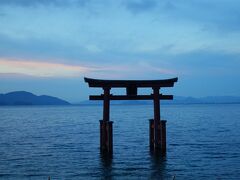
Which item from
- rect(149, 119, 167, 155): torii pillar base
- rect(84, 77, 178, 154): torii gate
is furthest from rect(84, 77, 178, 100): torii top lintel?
rect(149, 119, 167, 155): torii pillar base

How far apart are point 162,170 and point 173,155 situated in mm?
5370

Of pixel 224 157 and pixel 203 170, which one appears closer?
pixel 203 170

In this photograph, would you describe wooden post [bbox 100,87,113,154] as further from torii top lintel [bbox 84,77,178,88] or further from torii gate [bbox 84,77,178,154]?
torii top lintel [bbox 84,77,178,88]

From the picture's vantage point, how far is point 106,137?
81.3 feet

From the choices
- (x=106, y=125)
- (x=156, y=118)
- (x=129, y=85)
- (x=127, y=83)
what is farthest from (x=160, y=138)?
(x=127, y=83)

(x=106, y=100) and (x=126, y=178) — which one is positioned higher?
(x=106, y=100)

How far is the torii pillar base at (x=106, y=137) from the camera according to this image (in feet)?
78.6

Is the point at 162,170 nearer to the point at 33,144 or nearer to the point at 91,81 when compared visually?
the point at 91,81

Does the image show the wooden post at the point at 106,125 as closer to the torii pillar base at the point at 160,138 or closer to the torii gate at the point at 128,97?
the torii gate at the point at 128,97

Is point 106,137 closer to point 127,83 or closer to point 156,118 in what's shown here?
point 156,118

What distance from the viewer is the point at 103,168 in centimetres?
2200

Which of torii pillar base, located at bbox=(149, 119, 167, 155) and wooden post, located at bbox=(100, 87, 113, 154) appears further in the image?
torii pillar base, located at bbox=(149, 119, 167, 155)

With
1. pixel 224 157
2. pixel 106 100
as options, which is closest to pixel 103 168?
pixel 106 100

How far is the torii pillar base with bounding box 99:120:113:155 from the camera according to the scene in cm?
2395
